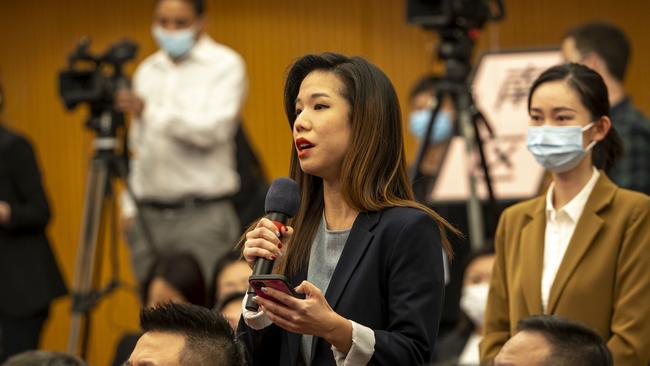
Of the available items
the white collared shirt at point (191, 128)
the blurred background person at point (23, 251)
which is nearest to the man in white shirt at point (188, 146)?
the white collared shirt at point (191, 128)

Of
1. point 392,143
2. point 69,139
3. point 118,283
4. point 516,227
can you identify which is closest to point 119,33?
point 69,139

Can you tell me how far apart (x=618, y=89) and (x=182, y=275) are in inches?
69.8

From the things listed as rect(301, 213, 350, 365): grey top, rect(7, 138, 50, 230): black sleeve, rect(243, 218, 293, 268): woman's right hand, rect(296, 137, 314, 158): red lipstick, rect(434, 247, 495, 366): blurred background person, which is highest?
rect(296, 137, 314, 158): red lipstick

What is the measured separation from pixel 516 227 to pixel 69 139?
5.37 m

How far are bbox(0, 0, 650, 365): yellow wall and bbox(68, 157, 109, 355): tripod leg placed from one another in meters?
2.57

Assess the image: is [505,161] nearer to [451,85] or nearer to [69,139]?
[451,85]

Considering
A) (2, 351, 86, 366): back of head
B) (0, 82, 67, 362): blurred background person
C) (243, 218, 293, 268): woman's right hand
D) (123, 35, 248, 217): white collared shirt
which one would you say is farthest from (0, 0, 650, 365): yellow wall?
(243, 218, 293, 268): woman's right hand

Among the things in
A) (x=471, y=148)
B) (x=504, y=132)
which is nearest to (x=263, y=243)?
(x=471, y=148)

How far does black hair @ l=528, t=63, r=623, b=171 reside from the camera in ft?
11.8

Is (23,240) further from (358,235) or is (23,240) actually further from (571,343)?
(571,343)

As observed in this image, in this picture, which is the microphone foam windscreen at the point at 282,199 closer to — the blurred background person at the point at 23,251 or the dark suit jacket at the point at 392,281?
the dark suit jacket at the point at 392,281

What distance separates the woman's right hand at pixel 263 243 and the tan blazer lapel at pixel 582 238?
3.98 ft

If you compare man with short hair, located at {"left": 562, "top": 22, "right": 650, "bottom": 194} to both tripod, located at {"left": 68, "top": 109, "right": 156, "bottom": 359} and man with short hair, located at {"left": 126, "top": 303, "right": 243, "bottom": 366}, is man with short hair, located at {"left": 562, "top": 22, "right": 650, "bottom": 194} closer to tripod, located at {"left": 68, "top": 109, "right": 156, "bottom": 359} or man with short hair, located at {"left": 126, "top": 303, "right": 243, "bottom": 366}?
tripod, located at {"left": 68, "top": 109, "right": 156, "bottom": 359}

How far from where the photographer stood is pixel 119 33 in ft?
27.3
